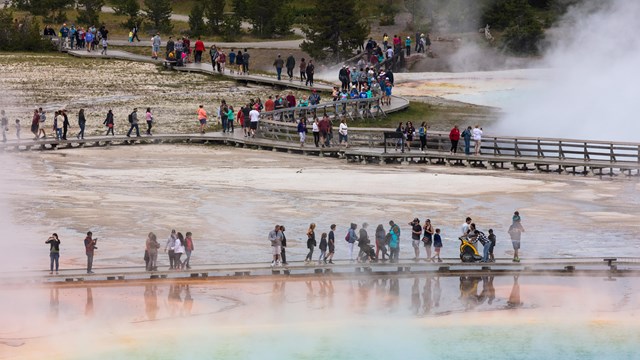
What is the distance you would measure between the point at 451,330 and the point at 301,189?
43.9 ft

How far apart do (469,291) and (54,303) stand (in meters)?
8.54

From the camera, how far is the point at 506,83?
6353 cm

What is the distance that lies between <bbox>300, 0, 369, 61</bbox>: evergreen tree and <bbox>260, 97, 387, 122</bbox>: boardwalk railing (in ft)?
39.9

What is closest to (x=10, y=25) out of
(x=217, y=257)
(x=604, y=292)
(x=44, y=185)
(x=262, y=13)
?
(x=262, y=13)

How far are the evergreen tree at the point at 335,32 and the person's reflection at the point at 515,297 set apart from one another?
34951 mm

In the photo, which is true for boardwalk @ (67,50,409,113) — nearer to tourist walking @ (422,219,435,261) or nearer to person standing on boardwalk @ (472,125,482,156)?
person standing on boardwalk @ (472,125,482,156)

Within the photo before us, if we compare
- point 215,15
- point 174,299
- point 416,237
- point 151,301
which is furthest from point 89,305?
point 215,15

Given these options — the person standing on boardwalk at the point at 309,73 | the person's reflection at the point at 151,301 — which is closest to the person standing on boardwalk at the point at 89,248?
the person's reflection at the point at 151,301

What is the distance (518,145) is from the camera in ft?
166

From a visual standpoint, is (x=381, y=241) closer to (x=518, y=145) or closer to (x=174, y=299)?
(x=174, y=299)

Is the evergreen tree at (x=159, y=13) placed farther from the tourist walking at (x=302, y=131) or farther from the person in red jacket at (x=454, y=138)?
the person in red jacket at (x=454, y=138)

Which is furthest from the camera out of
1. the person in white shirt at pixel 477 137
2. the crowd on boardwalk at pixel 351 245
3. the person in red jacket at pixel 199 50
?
the person in red jacket at pixel 199 50

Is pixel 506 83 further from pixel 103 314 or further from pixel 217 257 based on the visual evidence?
pixel 103 314

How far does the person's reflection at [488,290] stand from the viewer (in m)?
31.4
